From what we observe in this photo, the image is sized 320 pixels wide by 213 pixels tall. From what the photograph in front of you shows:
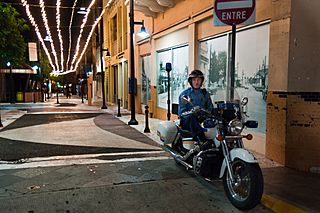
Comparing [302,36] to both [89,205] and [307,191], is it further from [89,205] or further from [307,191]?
[89,205]

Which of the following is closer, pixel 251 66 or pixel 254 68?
pixel 254 68

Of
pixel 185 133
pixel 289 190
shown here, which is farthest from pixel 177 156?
pixel 289 190

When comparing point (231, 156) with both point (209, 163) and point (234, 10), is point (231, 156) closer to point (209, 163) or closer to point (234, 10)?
point (209, 163)

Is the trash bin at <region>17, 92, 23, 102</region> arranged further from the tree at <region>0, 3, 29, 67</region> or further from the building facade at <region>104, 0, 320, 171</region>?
the building facade at <region>104, 0, 320, 171</region>

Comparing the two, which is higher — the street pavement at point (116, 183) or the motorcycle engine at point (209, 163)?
the motorcycle engine at point (209, 163)

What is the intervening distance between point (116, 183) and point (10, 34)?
13884 millimetres

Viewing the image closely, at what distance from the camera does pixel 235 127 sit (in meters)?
4.34

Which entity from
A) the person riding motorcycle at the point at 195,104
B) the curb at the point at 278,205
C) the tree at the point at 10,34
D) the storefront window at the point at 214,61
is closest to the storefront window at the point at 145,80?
the storefront window at the point at 214,61

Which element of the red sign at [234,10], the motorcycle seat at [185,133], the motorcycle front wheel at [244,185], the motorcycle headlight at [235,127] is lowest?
the motorcycle front wheel at [244,185]

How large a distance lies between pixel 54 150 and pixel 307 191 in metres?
5.62

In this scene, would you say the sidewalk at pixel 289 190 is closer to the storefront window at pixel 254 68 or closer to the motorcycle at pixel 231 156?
the motorcycle at pixel 231 156

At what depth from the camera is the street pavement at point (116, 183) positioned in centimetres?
441

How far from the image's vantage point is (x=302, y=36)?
6008 millimetres

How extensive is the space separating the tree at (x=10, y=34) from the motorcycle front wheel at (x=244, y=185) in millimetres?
13718
